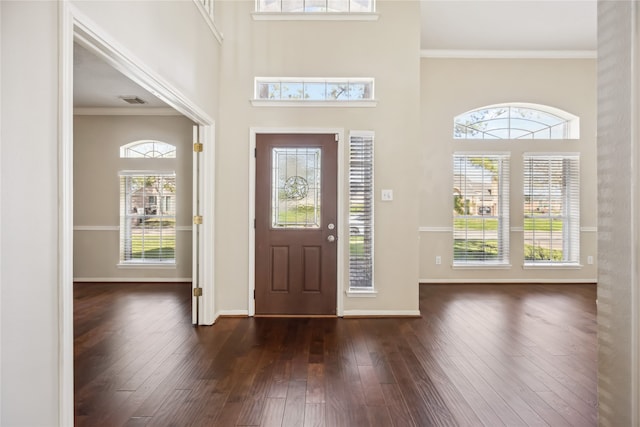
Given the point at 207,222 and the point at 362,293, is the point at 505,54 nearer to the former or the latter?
the point at 362,293

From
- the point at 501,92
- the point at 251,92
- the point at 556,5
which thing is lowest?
the point at 251,92

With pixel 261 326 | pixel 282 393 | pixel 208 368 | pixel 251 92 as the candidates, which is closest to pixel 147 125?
pixel 251 92

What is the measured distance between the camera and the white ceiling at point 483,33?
Result: 4773mm

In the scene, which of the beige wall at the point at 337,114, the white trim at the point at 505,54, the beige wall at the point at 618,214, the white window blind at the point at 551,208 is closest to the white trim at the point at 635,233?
the beige wall at the point at 618,214

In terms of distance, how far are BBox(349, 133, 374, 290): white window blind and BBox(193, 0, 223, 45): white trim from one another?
6.00ft

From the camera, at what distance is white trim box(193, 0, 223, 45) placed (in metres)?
3.55

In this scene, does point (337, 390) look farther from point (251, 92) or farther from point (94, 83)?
point (94, 83)

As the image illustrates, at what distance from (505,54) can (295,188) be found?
4307 mm

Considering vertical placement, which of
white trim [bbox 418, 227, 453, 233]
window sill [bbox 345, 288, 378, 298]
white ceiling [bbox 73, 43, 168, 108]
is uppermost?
white ceiling [bbox 73, 43, 168, 108]

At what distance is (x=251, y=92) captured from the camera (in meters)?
4.40

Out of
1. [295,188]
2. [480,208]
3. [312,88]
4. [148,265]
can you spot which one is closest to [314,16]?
[312,88]

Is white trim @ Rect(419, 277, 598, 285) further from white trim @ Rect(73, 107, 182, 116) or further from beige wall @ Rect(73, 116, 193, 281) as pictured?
white trim @ Rect(73, 107, 182, 116)

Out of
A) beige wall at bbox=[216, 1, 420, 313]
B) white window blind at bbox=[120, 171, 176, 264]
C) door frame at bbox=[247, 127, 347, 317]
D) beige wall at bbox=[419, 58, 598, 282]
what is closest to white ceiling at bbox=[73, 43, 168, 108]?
white window blind at bbox=[120, 171, 176, 264]

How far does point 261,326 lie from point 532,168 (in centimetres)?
507
